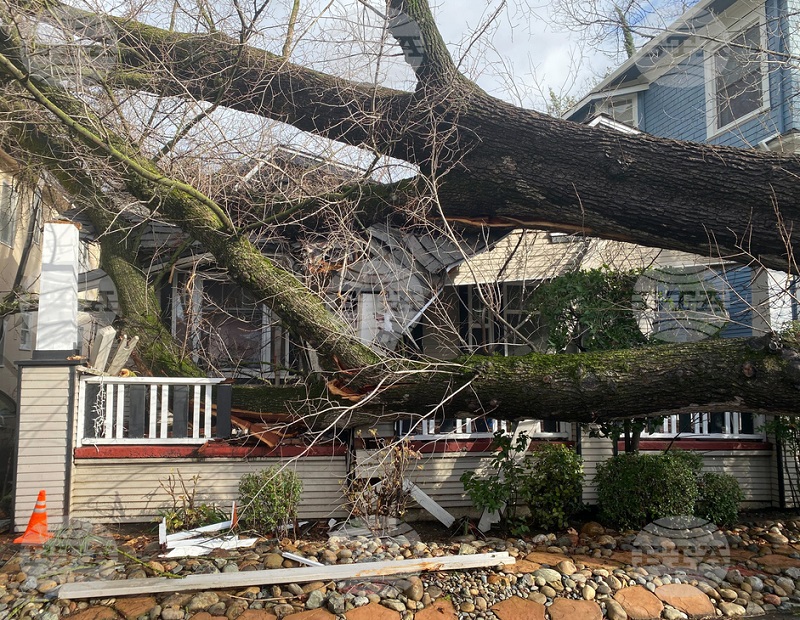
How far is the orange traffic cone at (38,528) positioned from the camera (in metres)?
5.70

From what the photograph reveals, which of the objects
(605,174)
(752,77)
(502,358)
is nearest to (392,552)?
(502,358)

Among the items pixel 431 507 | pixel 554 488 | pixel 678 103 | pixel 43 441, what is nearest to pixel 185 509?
pixel 43 441

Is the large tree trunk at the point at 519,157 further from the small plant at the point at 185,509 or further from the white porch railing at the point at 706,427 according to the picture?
the small plant at the point at 185,509

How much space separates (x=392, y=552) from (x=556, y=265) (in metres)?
→ 5.63

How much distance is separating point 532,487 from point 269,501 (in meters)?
2.74

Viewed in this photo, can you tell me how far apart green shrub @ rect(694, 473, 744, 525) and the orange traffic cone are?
667cm

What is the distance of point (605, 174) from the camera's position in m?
7.03

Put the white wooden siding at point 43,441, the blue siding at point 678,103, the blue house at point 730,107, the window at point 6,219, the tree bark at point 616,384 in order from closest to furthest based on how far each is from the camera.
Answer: the tree bark at point 616,384 → the white wooden siding at point 43,441 → the blue house at point 730,107 → the window at point 6,219 → the blue siding at point 678,103

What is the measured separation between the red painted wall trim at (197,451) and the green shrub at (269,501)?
44 cm

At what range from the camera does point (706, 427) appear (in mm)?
8211

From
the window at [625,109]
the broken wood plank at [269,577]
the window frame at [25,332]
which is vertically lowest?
the broken wood plank at [269,577]

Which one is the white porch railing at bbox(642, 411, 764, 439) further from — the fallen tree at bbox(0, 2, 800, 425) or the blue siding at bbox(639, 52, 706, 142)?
the blue siding at bbox(639, 52, 706, 142)

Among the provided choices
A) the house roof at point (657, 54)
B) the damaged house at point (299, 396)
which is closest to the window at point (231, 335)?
the damaged house at point (299, 396)

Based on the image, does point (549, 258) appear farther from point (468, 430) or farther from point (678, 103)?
point (678, 103)
